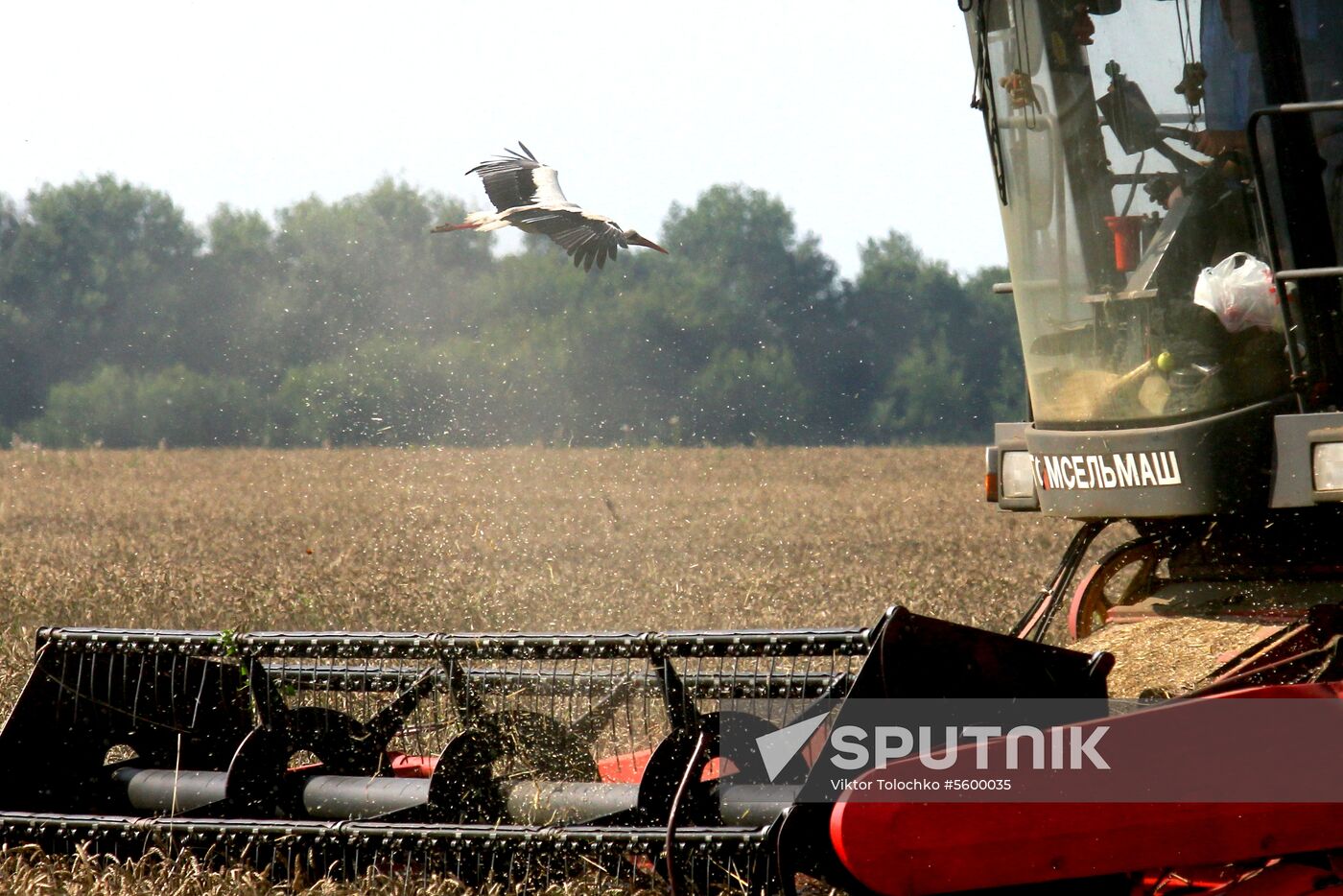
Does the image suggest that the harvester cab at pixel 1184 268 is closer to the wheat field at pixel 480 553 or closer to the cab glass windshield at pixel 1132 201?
the cab glass windshield at pixel 1132 201

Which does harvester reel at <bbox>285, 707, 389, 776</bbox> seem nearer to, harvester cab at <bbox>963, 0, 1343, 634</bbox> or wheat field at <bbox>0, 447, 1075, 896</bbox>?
wheat field at <bbox>0, 447, 1075, 896</bbox>

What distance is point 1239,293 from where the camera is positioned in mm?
3535

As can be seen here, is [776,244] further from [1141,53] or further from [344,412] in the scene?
[1141,53]

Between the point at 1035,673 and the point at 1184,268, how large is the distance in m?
1.31

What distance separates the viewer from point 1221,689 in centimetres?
273

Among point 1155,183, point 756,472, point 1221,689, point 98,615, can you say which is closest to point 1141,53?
point 1155,183

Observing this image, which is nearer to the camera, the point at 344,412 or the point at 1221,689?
the point at 1221,689

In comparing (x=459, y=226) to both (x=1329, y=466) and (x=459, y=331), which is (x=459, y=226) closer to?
(x=1329, y=466)

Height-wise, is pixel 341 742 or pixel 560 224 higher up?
pixel 560 224

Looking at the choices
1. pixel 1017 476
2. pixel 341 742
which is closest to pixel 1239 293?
pixel 1017 476

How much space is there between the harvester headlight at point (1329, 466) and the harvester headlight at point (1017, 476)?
0.96 m

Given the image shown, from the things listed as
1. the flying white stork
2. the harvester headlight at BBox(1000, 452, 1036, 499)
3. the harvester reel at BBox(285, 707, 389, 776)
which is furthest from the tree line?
the harvester reel at BBox(285, 707, 389, 776)

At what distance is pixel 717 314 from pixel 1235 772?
32.9 m

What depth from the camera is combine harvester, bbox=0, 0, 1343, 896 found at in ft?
8.27
